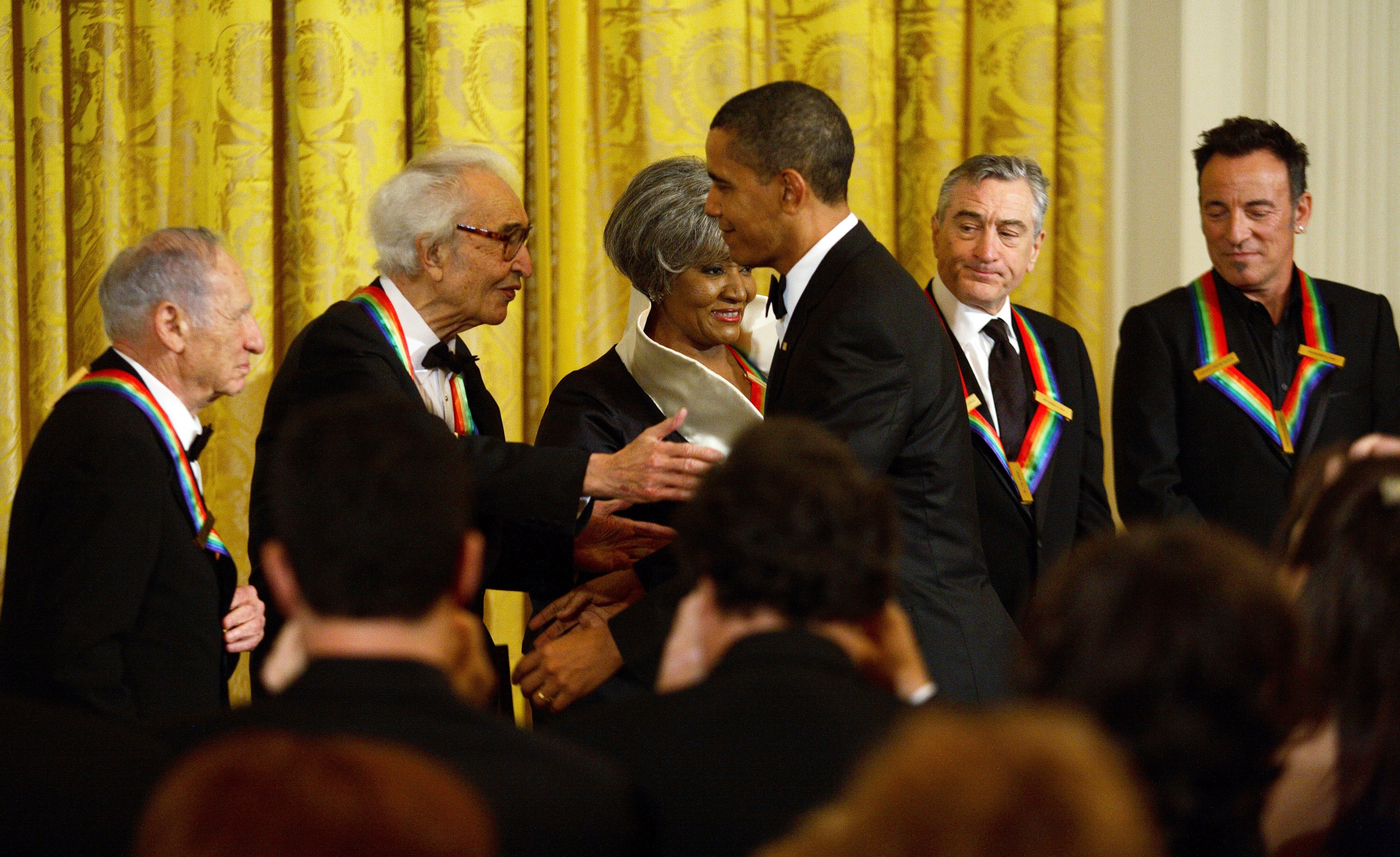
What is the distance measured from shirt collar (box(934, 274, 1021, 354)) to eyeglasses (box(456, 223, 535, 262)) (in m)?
0.94

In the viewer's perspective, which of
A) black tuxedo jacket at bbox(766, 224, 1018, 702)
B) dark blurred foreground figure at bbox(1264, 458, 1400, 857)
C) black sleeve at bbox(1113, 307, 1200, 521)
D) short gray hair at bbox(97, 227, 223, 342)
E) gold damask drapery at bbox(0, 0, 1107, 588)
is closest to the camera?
dark blurred foreground figure at bbox(1264, 458, 1400, 857)

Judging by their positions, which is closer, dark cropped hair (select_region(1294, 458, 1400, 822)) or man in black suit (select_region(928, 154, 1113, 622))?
dark cropped hair (select_region(1294, 458, 1400, 822))

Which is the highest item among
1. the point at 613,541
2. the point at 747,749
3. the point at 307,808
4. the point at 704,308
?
the point at 704,308

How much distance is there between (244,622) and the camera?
2.62 meters

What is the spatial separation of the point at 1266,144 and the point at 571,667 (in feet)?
6.36

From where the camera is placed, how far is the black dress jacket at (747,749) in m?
1.27

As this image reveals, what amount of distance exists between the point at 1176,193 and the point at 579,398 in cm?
203

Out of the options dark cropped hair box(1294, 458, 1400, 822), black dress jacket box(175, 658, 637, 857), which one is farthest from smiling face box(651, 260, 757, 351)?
black dress jacket box(175, 658, 637, 857)

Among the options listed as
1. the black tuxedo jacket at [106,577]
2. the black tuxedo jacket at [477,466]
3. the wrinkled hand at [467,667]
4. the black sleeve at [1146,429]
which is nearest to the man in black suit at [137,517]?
the black tuxedo jacket at [106,577]

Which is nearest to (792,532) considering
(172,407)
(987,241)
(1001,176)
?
(172,407)

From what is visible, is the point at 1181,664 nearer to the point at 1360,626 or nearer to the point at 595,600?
the point at 1360,626

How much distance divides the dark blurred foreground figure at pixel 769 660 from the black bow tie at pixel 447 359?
1556 millimetres

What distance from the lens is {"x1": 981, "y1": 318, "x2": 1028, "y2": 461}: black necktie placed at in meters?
3.12

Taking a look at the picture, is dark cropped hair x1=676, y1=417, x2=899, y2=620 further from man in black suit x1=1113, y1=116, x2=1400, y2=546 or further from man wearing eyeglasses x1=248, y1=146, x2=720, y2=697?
man in black suit x1=1113, y1=116, x2=1400, y2=546
